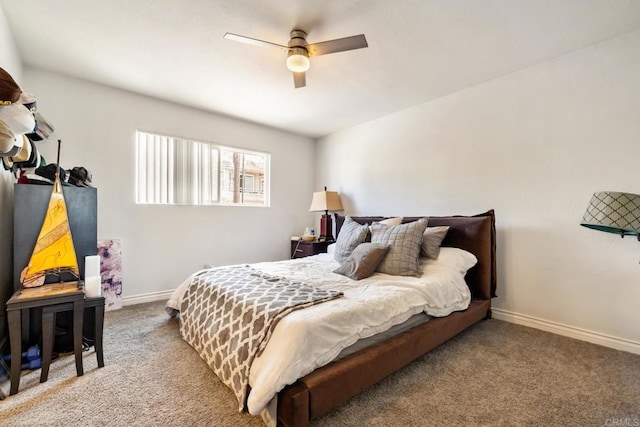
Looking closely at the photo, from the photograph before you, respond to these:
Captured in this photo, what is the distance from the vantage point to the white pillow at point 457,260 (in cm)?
246

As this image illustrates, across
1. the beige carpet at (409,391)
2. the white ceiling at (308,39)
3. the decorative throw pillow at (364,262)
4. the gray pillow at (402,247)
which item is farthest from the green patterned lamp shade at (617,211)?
the decorative throw pillow at (364,262)

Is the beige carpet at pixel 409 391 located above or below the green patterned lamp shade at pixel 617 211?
below

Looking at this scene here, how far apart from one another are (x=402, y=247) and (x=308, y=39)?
1.94 m

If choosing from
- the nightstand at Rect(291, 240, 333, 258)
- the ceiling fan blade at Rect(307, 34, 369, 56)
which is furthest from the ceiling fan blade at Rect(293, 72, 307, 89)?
the nightstand at Rect(291, 240, 333, 258)

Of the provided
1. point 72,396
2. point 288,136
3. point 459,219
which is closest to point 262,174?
point 288,136

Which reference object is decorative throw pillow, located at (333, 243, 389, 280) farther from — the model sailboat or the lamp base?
the model sailboat

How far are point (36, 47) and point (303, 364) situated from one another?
341 cm

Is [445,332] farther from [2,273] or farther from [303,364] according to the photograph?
[2,273]

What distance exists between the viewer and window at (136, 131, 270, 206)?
3.38 meters

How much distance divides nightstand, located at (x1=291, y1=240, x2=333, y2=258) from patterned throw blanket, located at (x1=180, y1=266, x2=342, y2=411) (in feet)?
5.72

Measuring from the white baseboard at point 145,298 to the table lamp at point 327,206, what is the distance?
2.26 m

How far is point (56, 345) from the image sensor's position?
6.64 feet

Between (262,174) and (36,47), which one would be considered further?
(262,174)

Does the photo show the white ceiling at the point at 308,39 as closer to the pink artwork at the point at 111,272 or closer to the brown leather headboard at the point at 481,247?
the brown leather headboard at the point at 481,247
